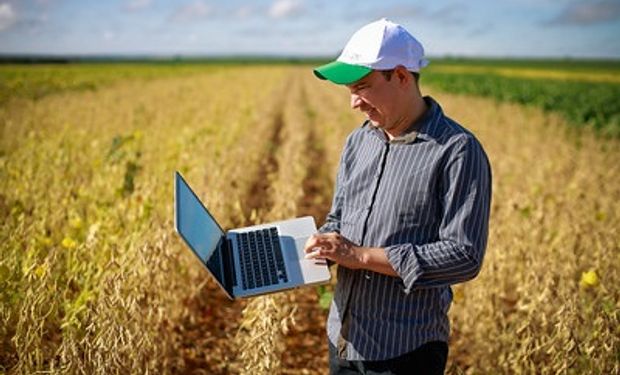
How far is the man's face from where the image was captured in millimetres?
1796

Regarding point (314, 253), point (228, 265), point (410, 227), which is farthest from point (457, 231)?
point (228, 265)

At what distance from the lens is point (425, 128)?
1.85 metres

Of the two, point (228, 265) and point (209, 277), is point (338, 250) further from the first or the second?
point (209, 277)

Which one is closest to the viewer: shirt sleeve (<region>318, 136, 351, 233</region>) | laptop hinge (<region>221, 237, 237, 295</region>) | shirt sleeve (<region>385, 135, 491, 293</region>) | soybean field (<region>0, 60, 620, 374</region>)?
shirt sleeve (<region>385, 135, 491, 293</region>)

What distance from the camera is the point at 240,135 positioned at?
1059 centimetres

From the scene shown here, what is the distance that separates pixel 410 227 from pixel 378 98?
469mm

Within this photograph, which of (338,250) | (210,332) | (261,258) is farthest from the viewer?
(210,332)

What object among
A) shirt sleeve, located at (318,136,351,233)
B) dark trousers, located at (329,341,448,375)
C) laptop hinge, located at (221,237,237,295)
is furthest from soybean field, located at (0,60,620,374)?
shirt sleeve, located at (318,136,351,233)

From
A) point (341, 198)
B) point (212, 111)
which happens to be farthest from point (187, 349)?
point (212, 111)

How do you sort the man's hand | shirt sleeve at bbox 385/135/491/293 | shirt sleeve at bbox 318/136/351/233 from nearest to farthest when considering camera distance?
shirt sleeve at bbox 385/135/491/293, the man's hand, shirt sleeve at bbox 318/136/351/233

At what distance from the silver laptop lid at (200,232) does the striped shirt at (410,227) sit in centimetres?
Answer: 49

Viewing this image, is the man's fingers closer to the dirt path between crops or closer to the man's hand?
the man's hand

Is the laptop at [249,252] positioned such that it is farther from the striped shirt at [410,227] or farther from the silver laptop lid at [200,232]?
the striped shirt at [410,227]

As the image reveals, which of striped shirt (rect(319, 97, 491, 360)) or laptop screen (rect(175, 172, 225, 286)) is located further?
laptop screen (rect(175, 172, 225, 286))
